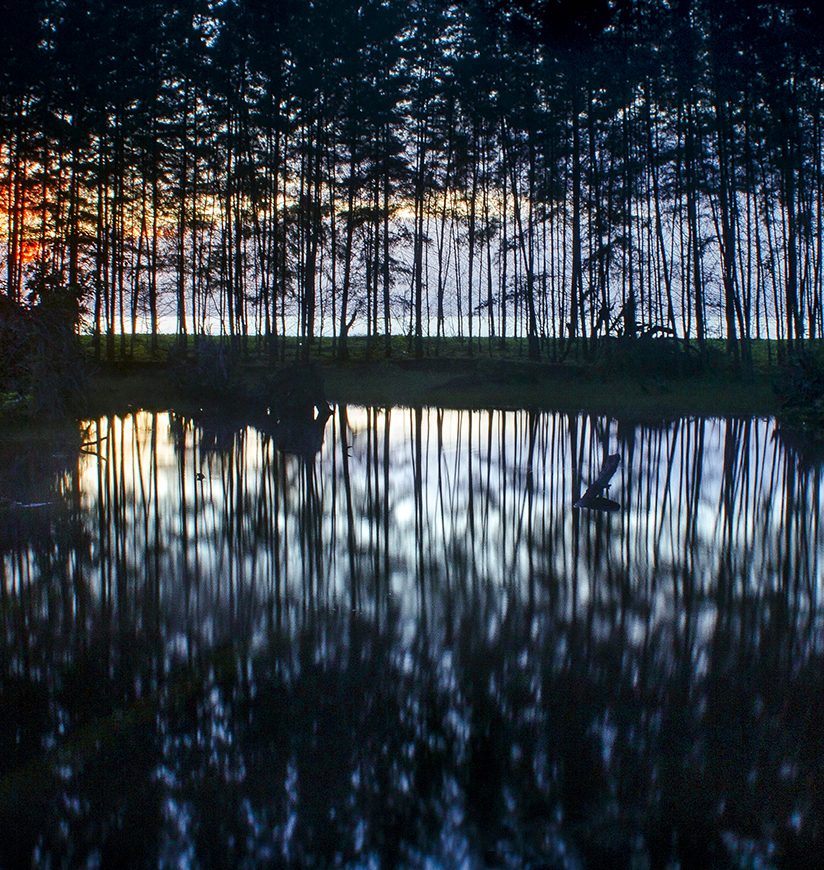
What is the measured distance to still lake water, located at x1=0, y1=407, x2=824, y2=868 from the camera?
10.4ft

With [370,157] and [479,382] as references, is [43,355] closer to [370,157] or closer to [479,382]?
[479,382]

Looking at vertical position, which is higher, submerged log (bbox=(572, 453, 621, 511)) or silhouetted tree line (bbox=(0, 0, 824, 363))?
silhouetted tree line (bbox=(0, 0, 824, 363))

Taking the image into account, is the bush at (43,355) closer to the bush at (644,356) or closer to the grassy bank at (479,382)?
the grassy bank at (479,382)

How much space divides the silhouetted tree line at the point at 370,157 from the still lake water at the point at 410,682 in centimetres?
2052

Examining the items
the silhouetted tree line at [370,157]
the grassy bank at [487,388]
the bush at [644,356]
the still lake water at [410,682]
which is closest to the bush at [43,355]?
the grassy bank at [487,388]

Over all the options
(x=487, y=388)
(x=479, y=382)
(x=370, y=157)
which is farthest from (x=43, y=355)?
(x=370, y=157)

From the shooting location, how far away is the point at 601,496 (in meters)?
9.79

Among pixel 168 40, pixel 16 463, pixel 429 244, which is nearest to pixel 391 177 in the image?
pixel 429 244

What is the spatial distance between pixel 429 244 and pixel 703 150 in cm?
991

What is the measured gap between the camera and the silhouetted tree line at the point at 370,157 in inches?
1160

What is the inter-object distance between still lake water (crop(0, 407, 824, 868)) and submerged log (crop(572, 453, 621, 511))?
0.62ft

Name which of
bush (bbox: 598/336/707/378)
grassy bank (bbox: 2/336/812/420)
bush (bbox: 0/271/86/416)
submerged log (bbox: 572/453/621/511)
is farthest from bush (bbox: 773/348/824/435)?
bush (bbox: 0/271/86/416)

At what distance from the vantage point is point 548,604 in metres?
5.90

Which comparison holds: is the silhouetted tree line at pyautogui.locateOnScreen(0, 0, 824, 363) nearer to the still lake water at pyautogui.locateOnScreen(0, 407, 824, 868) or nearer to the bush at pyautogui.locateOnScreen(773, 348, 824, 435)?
the bush at pyautogui.locateOnScreen(773, 348, 824, 435)
